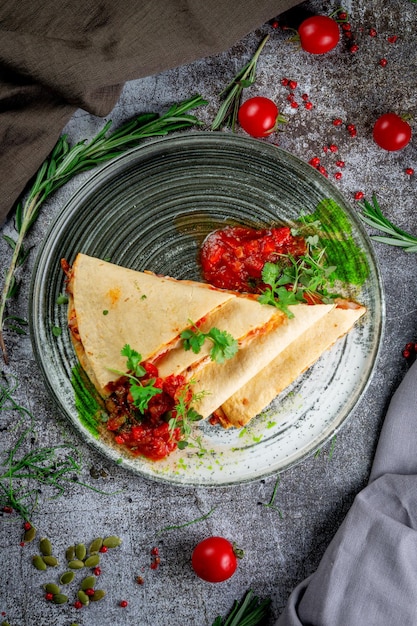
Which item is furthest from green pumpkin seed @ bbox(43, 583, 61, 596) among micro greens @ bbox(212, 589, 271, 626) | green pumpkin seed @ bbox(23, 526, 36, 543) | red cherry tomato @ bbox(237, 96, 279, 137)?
red cherry tomato @ bbox(237, 96, 279, 137)

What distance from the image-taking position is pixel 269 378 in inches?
131

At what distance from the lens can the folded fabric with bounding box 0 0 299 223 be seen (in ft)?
9.70

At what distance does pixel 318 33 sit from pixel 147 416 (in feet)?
7.99

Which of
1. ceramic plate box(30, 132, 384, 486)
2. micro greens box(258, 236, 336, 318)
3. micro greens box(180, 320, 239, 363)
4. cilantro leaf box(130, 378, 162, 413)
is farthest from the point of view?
ceramic plate box(30, 132, 384, 486)

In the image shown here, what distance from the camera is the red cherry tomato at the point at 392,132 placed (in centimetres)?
344

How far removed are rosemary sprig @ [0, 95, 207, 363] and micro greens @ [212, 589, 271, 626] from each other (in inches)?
80.9

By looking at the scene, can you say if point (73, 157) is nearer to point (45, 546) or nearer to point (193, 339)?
point (193, 339)

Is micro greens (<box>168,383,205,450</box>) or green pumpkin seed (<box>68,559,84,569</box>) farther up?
micro greens (<box>168,383,205,450</box>)

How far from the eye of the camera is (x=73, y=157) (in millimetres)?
3328

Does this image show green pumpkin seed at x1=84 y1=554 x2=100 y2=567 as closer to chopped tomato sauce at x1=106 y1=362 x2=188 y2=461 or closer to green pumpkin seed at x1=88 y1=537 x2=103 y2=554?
green pumpkin seed at x1=88 y1=537 x2=103 y2=554

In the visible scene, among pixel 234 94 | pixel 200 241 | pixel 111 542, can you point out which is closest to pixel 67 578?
pixel 111 542

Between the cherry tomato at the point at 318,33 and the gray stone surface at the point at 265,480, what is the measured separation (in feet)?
0.43

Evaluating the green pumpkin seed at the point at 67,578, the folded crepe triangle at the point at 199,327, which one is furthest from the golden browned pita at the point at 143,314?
A: the green pumpkin seed at the point at 67,578

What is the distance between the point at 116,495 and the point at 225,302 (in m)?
1.38
